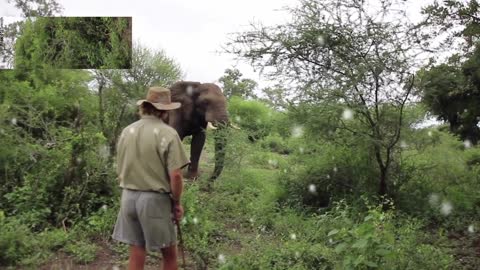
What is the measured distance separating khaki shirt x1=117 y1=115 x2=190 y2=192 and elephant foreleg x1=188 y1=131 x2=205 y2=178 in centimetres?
696

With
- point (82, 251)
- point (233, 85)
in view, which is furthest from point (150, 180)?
point (233, 85)

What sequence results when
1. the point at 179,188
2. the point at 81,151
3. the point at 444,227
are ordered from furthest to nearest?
the point at 444,227 → the point at 81,151 → the point at 179,188

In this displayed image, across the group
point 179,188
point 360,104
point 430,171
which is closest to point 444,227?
point 430,171

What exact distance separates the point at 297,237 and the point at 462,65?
4291 mm

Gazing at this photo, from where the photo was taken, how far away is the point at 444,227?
31.3 feet

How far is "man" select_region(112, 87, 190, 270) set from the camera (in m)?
5.52

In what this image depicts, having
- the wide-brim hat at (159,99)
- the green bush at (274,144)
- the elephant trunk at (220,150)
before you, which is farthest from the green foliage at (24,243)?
the green bush at (274,144)

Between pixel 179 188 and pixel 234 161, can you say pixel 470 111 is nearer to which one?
pixel 234 161

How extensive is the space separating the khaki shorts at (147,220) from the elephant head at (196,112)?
22.3ft

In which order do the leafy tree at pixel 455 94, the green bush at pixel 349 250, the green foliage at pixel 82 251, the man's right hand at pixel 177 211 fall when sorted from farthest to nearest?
1. the leafy tree at pixel 455 94
2. the green foliage at pixel 82 251
3. the green bush at pixel 349 250
4. the man's right hand at pixel 177 211

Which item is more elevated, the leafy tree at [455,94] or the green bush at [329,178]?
the leafy tree at [455,94]

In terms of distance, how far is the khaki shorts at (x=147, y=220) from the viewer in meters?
5.53

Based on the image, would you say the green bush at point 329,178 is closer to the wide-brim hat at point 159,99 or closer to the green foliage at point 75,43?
the wide-brim hat at point 159,99

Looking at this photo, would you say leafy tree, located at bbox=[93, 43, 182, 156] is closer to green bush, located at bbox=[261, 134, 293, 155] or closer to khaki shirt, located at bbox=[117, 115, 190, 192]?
green bush, located at bbox=[261, 134, 293, 155]
